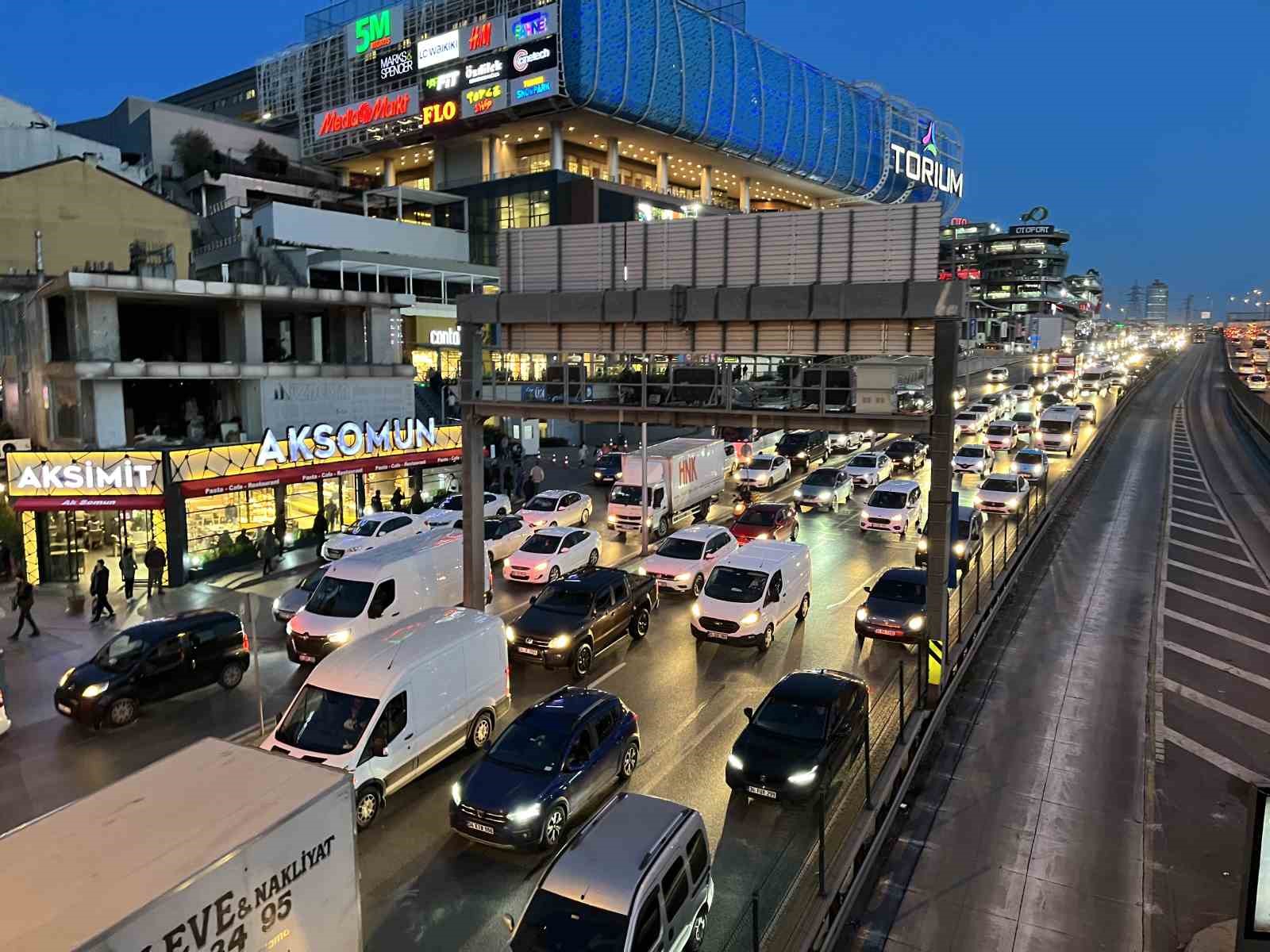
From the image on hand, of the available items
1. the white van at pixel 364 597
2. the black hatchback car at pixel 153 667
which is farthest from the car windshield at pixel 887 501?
the black hatchback car at pixel 153 667

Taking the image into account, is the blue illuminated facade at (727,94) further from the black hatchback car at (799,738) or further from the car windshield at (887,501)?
the black hatchback car at (799,738)

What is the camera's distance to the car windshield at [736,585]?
727 inches

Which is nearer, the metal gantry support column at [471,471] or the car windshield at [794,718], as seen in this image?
the car windshield at [794,718]

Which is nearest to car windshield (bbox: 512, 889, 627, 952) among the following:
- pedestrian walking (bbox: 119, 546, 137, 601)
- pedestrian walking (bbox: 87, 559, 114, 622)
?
pedestrian walking (bbox: 87, 559, 114, 622)

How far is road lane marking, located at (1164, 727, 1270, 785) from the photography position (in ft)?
45.2

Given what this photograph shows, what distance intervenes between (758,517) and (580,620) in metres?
11.9

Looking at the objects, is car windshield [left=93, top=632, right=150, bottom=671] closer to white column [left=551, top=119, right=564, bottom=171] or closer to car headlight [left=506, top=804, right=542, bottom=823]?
car headlight [left=506, top=804, right=542, bottom=823]

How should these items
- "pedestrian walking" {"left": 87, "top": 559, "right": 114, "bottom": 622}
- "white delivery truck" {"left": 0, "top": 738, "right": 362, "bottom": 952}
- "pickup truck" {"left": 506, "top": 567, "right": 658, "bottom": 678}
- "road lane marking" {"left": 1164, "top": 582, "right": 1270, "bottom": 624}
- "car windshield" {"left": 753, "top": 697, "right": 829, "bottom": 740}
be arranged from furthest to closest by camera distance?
"road lane marking" {"left": 1164, "top": 582, "right": 1270, "bottom": 624}
"pedestrian walking" {"left": 87, "top": 559, "right": 114, "bottom": 622}
"pickup truck" {"left": 506, "top": 567, "right": 658, "bottom": 678}
"car windshield" {"left": 753, "top": 697, "right": 829, "bottom": 740}
"white delivery truck" {"left": 0, "top": 738, "right": 362, "bottom": 952}

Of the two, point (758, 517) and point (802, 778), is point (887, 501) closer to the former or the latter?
point (758, 517)

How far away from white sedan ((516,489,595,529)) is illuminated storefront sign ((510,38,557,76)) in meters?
44.3

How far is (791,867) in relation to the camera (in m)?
10.4

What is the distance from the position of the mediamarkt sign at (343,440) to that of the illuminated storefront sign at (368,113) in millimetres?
49010

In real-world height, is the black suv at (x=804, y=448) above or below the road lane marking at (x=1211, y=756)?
above

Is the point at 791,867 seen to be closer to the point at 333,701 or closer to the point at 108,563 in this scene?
the point at 333,701
